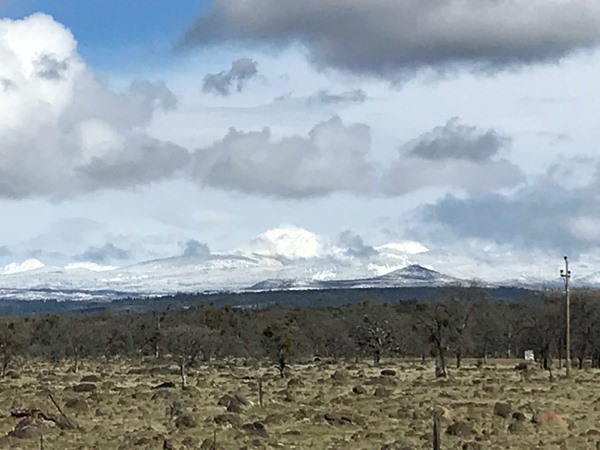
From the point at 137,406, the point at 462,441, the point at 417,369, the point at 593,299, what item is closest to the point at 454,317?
the point at 417,369

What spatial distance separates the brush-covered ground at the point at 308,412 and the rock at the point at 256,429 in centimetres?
5

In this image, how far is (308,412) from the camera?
41656 mm

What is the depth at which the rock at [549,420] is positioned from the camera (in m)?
37.2

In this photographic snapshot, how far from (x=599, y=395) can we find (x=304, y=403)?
1427 cm

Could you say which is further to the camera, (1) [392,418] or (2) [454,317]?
(2) [454,317]

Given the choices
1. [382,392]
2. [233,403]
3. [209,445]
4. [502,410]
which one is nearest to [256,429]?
[209,445]

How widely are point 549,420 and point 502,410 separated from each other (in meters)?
3.26

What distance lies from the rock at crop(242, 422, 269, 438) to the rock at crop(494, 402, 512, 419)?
9.55 m

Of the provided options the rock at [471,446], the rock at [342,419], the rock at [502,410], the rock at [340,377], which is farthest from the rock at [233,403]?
the rock at [340,377]

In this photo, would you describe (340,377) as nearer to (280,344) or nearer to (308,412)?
(280,344)

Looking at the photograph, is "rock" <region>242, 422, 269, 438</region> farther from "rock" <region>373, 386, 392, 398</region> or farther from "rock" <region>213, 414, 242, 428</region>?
"rock" <region>373, 386, 392, 398</region>

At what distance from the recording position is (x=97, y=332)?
113812 mm

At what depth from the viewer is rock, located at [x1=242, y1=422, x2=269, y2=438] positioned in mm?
34844

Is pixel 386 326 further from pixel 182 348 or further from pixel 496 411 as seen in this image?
pixel 496 411
